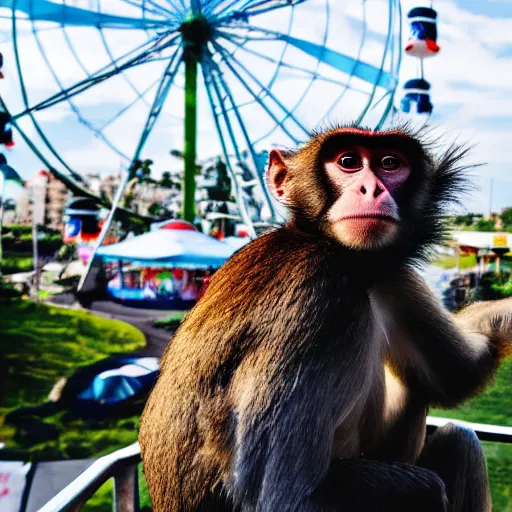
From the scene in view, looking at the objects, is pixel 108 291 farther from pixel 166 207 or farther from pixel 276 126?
pixel 276 126

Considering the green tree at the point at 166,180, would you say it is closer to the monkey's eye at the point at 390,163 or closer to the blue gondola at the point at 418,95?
the blue gondola at the point at 418,95

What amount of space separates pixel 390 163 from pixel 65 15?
7223mm

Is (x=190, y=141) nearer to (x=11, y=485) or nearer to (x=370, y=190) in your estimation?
(x=11, y=485)

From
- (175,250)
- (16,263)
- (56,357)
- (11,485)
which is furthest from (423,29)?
(56,357)

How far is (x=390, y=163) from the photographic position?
→ 4.80 feet

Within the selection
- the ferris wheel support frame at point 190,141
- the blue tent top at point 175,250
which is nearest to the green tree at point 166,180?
the ferris wheel support frame at point 190,141

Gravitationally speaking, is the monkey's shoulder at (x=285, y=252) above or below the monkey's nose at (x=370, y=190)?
below

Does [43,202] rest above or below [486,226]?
above

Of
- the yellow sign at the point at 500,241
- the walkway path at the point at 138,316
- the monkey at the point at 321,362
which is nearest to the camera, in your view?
the monkey at the point at 321,362

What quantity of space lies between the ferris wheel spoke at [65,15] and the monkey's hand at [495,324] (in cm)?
702

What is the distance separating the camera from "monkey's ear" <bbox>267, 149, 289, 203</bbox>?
160 centimetres

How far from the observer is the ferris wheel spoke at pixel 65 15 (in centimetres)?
730

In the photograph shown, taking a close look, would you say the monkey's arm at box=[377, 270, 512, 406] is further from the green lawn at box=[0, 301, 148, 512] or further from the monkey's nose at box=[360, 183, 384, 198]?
the green lawn at box=[0, 301, 148, 512]

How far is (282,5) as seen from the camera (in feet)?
26.1
